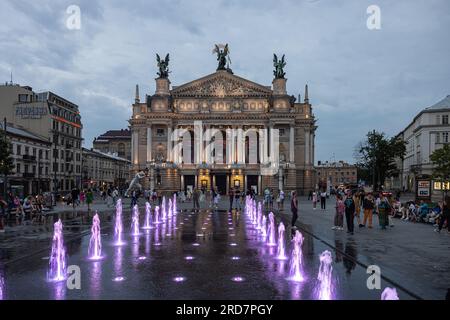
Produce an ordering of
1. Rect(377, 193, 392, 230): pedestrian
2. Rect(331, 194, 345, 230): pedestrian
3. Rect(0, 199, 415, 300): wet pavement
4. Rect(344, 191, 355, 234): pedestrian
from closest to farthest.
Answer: Rect(0, 199, 415, 300): wet pavement
Rect(344, 191, 355, 234): pedestrian
Rect(331, 194, 345, 230): pedestrian
Rect(377, 193, 392, 230): pedestrian

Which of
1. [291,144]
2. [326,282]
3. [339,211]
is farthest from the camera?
[291,144]

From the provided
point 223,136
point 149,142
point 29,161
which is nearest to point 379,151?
point 223,136

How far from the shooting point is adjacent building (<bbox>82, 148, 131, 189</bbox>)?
3743 inches

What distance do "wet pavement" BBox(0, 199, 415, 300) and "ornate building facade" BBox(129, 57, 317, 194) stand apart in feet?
210

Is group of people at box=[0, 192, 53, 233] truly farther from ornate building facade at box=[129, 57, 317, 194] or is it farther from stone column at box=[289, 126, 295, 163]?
stone column at box=[289, 126, 295, 163]

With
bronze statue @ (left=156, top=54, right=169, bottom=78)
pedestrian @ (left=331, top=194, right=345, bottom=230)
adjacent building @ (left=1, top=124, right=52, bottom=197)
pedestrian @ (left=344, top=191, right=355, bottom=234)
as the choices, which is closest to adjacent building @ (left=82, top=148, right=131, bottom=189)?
adjacent building @ (left=1, top=124, right=52, bottom=197)

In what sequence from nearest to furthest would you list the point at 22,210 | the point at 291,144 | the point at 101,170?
1. the point at 22,210
2. the point at 291,144
3. the point at 101,170

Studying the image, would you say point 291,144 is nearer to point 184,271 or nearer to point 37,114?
point 37,114

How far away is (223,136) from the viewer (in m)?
84.7

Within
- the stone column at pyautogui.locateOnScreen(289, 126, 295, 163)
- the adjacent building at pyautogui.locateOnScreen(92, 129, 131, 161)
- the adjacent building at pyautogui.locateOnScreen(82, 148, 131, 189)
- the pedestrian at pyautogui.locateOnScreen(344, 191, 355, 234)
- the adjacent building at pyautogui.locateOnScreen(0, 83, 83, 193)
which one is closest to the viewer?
the pedestrian at pyautogui.locateOnScreen(344, 191, 355, 234)

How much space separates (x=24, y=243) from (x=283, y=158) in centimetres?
7020

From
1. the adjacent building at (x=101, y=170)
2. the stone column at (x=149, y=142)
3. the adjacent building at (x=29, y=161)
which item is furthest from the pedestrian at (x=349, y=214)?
the adjacent building at (x=101, y=170)

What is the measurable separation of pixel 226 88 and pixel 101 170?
4347 centimetres
